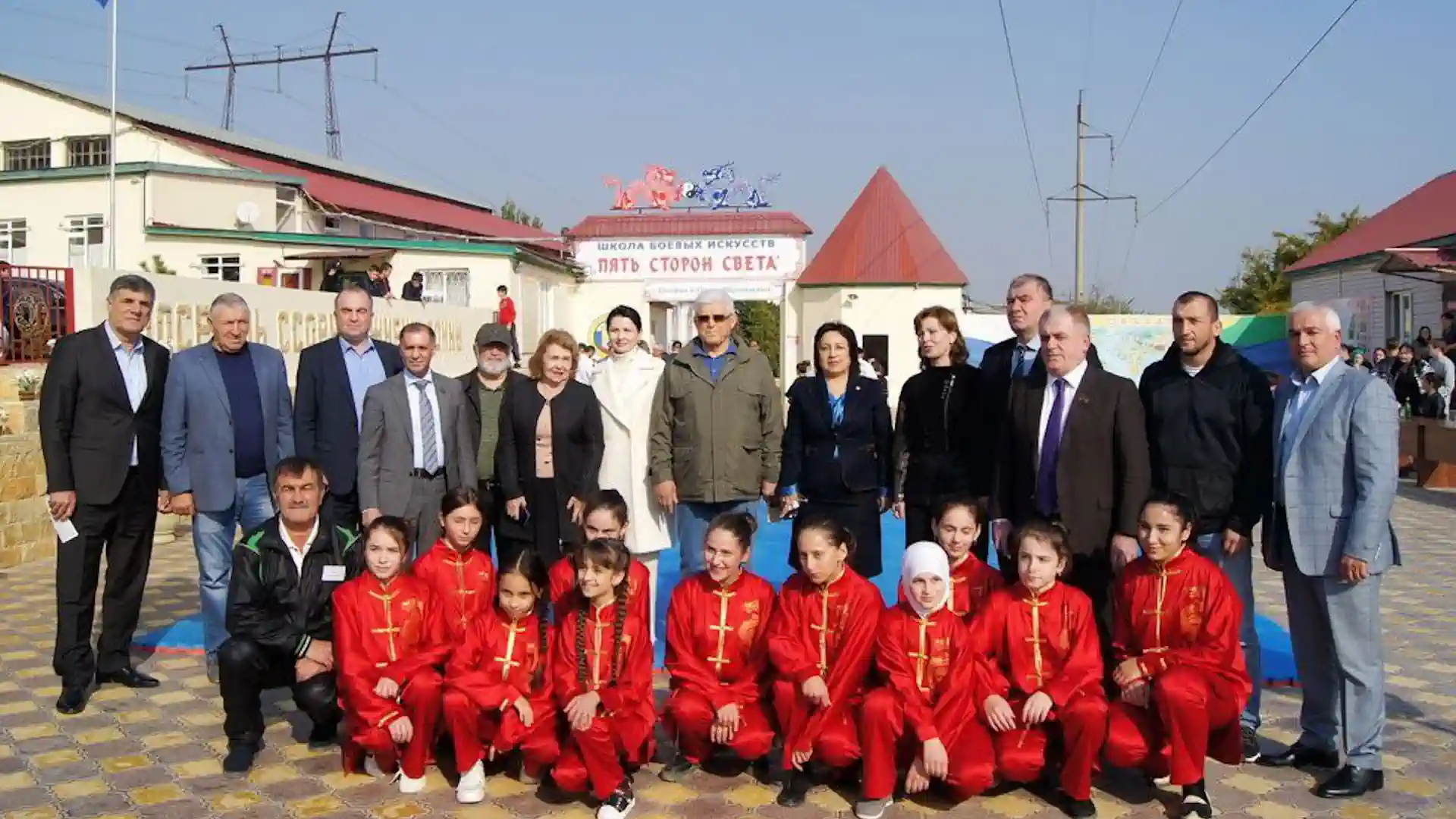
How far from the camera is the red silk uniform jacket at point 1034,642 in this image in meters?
4.13

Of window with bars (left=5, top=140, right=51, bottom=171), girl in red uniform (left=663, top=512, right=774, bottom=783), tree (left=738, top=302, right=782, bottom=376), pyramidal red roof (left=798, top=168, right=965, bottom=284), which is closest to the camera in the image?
girl in red uniform (left=663, top=512, right=774, bottom=783)

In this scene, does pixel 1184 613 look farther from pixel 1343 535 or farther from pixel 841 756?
pixel 841 756

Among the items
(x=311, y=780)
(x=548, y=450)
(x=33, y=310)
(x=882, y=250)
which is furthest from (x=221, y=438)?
(x=882, y=250)

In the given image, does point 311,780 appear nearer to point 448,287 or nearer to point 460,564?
point 460,564

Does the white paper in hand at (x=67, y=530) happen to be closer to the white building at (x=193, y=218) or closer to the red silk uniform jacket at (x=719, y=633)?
the red silk uniform jacket at (x=719, y=633)

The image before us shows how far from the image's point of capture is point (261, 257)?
22219 mm

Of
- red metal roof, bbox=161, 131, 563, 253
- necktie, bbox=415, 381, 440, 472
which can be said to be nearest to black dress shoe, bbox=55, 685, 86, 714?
necktie, bbox=415, 381, 440, 472

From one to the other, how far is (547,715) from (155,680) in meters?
2.53

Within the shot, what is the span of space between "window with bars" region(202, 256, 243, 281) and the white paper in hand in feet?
60.4

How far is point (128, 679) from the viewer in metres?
5.54

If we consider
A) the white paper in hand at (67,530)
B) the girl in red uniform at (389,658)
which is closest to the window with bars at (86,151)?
the white paper in hand at (67,530)

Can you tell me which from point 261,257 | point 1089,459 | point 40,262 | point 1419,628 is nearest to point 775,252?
point 261,257

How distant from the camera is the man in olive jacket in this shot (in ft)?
17.0

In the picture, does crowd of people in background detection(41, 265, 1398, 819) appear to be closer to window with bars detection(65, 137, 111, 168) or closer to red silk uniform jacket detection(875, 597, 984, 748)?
red silk uniform jacket detection(875, 597, 984, 748)
